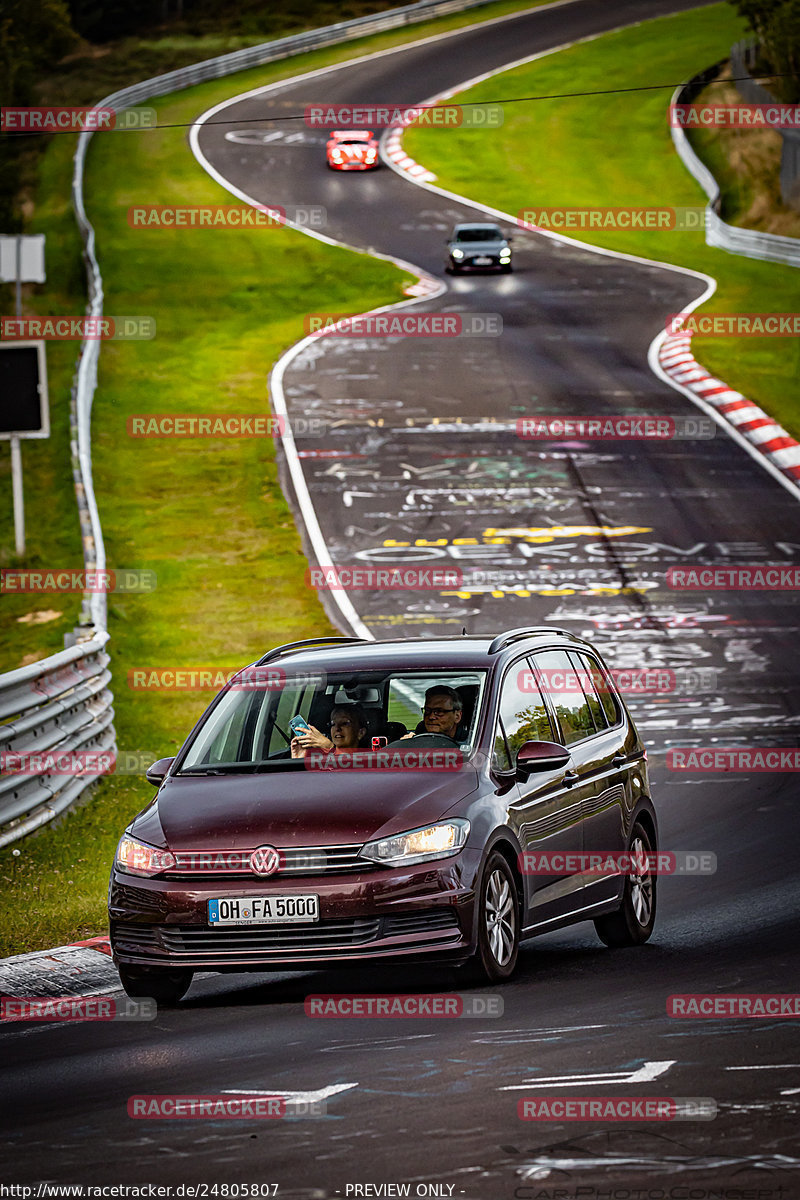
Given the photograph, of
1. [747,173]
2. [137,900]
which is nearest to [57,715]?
[137,900]

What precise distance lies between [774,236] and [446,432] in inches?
730

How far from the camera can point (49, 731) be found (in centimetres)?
1393

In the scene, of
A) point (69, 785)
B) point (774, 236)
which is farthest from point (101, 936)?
point (774, 236)

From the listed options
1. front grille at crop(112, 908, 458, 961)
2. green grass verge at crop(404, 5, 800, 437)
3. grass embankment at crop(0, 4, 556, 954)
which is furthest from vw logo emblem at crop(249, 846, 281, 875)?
green grass verge at crop(404, 5, 800, 437)

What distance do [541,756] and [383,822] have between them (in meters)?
1.04

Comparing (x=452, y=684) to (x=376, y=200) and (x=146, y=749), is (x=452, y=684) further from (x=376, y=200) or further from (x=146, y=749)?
(x=376, y=200)

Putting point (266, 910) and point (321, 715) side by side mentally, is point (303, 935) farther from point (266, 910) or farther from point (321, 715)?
point (321, 715)

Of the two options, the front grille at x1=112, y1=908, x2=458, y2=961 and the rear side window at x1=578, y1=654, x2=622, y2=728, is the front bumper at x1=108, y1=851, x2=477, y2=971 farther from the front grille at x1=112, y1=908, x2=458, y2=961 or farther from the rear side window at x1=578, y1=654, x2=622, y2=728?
the rear side window at x1=578, y1=654, x2=622, y2=728

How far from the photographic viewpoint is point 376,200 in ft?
180

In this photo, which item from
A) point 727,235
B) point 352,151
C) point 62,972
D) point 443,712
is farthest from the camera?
point 352,151

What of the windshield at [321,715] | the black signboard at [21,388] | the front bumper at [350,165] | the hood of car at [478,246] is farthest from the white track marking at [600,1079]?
the front bumper at [350,165]

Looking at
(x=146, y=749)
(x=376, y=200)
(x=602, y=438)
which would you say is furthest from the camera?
(x=376, y=200)

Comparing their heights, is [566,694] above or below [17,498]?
above

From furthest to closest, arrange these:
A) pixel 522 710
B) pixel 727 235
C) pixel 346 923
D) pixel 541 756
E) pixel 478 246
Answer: pixel 727 235 < pixel 478 246 < pixel 522 710 < pixel 541 756 < pixel 346 923
